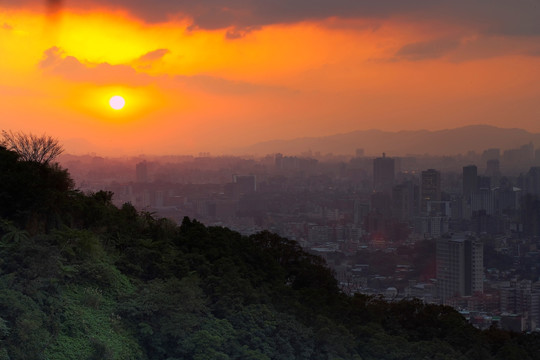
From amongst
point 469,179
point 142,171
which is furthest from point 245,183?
point 469,179

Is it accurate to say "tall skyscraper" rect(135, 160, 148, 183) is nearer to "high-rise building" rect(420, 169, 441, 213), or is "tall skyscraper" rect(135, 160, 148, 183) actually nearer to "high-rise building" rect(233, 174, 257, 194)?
"high-rise building" rect(233, 174, 257, 194)

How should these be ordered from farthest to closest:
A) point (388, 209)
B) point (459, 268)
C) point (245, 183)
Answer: point (388, 209), point (245, 183), point (459, 268)

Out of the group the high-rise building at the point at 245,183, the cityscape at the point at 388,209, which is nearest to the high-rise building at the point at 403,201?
the cityscape at the point at 388,209

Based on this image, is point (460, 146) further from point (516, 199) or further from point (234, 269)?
point (234, 269)

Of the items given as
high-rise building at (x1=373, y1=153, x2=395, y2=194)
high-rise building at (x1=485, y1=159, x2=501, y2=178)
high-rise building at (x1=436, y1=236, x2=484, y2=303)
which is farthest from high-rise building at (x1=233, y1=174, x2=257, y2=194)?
high-rise building at (x1=485, y1=159, x2=501, y2=178)

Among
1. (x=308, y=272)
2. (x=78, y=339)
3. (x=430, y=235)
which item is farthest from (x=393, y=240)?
(x=78, y=339)

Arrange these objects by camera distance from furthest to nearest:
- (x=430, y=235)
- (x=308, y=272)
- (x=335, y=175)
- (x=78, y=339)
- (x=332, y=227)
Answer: (x=335, y=175) < (x=332, y=227) < (x=430, y=235) < (x=308, y=272) < (x=78, y=339)

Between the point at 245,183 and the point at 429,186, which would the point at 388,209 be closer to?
the point at 429,186
